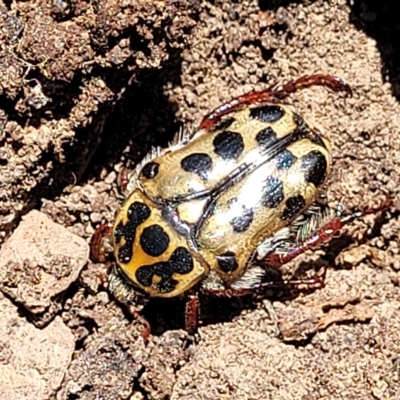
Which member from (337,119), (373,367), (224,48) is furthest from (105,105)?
(373,367)

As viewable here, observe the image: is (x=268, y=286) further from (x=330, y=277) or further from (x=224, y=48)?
(x=224, y=48)

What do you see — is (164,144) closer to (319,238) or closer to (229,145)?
(229,145)

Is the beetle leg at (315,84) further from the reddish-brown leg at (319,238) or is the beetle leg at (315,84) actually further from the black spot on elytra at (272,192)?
the reddish-brown leg at (319,238)

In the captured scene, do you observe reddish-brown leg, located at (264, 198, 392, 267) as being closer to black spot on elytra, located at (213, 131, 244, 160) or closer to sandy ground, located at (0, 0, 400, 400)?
sandy ground, located at (0, 0, 400, 400)

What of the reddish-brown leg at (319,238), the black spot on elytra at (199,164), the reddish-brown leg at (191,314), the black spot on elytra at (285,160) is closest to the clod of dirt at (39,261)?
the reddish-brown leg at (191,314)

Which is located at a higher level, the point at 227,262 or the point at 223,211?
the point at 223,211

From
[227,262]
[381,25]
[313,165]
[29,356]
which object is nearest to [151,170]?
[227,262]
